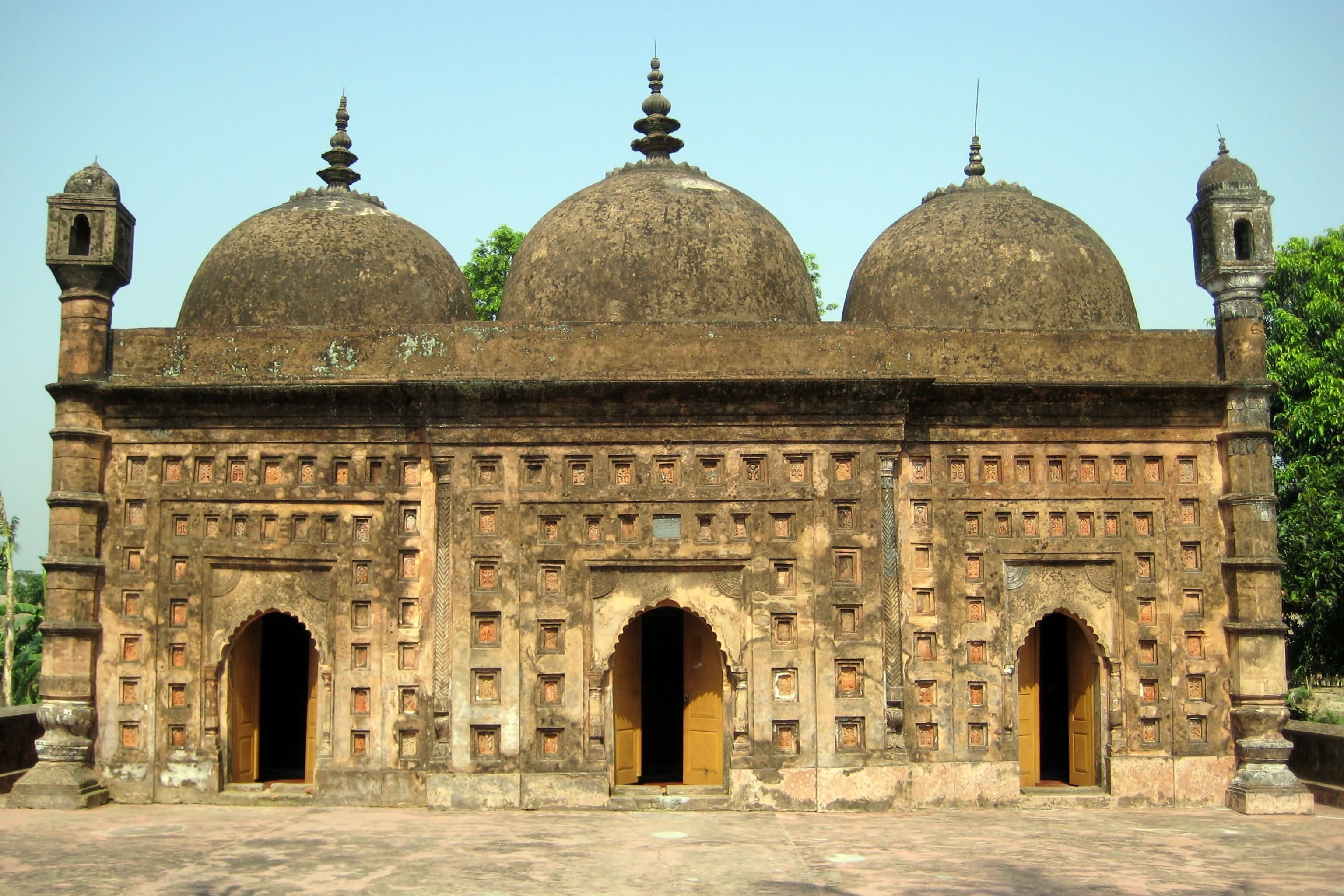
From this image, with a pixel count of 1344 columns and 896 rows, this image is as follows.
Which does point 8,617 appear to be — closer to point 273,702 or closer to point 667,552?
point 273,702

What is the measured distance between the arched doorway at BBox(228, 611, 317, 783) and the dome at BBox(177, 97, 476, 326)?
325 centimetres

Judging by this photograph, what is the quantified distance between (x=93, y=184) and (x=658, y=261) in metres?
5.57

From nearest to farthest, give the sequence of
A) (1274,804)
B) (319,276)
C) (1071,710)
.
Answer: (1274,804) → (1071,710) → (319,276)

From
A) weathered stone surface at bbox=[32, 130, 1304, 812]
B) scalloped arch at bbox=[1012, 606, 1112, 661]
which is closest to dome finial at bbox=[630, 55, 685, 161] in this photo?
weathered stone surface at bbox=[32, 130, 1304, 812]

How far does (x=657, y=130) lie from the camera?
14570 mm

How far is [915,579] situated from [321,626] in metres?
5.52

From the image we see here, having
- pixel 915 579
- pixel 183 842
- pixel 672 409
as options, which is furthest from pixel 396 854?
pixel 915 579

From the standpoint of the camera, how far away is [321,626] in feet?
37.5

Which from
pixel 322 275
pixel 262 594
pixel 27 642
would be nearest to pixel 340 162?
pixel 322 275

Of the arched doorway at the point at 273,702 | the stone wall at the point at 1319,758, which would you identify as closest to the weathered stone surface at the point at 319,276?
the arched doorway at the point at 273,702

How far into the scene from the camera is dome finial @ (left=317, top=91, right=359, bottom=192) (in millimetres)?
14953

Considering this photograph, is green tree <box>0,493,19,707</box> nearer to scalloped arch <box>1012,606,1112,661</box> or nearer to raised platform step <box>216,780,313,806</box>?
raised platform step <box>216,780,313,806</box>

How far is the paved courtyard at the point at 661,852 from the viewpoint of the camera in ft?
26.8

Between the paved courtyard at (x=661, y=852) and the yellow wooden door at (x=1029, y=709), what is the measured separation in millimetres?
790
